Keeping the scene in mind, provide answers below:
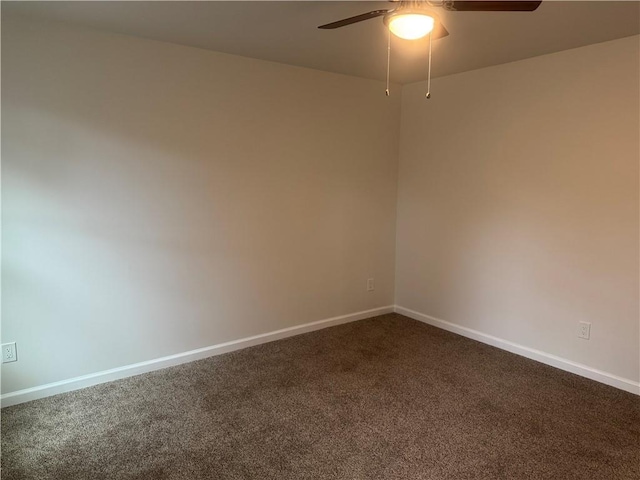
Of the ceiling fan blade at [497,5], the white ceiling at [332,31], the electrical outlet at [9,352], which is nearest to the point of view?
the ceiling fan blade at [497,5]

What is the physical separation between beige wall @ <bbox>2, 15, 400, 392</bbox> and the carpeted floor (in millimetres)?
441

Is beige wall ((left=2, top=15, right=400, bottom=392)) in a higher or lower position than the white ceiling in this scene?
lower

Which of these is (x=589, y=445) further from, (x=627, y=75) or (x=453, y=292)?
(x=627, y=75)

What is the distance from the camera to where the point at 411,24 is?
1824 millimetres

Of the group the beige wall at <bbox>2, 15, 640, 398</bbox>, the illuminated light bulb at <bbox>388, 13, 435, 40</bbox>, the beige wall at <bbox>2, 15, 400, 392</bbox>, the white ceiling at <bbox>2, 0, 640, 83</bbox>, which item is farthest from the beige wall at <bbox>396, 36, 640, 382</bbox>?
the illuminated light bulb at <bbox>388, 13, 435, 40</bbox>

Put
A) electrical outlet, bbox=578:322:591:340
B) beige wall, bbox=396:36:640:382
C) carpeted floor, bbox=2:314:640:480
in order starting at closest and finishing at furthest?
carpeted floor, bbox=2:314:640:480 → beige wall, bbox=396:36:640:382 → electrical outlet, bbox=578:322:591:340

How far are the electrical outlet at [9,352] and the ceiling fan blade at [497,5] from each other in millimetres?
2980

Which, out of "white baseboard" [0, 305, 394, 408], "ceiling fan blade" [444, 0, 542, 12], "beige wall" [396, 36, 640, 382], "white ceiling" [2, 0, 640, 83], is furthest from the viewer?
"beige wall" [396, 36, 640, 382]

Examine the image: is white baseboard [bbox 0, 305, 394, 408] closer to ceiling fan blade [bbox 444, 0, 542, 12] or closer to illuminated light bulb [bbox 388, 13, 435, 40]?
illuminated light bulb [bbox 388, 13, 435, 40]

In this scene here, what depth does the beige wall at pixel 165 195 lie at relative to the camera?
2.59 meters

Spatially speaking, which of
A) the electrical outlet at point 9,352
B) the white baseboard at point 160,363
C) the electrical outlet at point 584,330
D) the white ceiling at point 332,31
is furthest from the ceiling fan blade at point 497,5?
the electrical outlet at point 9,352

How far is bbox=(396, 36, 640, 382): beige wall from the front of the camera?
283 cm

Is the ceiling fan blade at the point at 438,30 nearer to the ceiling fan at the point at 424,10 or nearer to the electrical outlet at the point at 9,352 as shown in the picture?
the ceiling fan at the point at 424,10

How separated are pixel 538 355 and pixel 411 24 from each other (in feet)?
8.75
